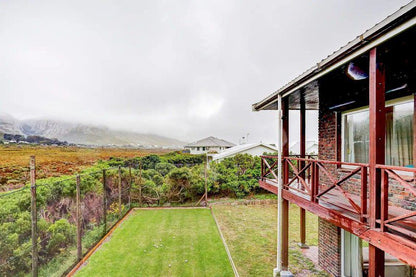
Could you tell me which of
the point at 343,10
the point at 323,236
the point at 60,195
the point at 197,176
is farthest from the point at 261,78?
the point at 60,195

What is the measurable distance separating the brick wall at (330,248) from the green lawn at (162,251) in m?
2.55

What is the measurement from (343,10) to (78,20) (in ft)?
→ 43.7

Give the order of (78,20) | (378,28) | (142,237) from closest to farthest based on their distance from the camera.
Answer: (378,28)
(142,237)
(78,20)

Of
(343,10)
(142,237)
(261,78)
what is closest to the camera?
(142,237)

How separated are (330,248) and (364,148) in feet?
9.17

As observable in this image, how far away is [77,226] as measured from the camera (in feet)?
21.2

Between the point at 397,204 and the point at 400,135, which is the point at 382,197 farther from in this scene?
the point at 400,135

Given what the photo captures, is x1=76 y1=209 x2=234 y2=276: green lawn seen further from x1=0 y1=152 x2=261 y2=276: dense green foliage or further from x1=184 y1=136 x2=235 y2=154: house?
x1=184 y1=136 x2=235 y2=154: house

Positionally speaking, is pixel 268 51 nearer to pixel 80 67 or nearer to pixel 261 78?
pixel 261 78

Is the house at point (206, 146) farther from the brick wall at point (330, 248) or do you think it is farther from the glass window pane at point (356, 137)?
the glass window pane at point (356, 137)

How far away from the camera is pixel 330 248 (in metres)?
5.77

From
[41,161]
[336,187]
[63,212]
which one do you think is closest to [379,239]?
[336,187]

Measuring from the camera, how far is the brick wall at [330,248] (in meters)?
5.49

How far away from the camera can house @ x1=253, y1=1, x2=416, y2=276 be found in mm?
2463
